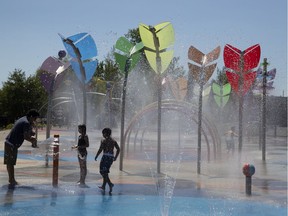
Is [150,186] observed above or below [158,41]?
below

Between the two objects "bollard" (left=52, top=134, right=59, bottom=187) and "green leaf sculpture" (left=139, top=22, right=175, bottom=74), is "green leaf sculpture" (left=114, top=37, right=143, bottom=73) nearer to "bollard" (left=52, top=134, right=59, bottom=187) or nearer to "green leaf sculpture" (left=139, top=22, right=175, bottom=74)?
"green leaf sculpture" (left=139, top=22, right=175, bottom=74)

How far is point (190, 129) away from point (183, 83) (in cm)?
2288

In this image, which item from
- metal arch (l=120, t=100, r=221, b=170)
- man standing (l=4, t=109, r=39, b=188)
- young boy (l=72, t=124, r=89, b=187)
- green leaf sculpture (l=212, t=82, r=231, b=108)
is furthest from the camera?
green leaf sculpture (l=212, t=82, r=231, b=108)

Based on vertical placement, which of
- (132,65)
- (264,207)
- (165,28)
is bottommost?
(264,207)

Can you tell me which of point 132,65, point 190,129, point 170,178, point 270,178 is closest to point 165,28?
point 132,65

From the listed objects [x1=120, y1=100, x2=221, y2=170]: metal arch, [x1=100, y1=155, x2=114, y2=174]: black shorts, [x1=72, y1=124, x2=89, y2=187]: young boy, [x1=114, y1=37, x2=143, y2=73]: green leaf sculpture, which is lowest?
[x1=100, y1=155, x2=114, y2=174]: black shorts

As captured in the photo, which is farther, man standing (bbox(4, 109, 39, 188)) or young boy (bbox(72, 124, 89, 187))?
young boy (bbox(72, 124, 89, 187))

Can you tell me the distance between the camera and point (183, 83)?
20.7 metres

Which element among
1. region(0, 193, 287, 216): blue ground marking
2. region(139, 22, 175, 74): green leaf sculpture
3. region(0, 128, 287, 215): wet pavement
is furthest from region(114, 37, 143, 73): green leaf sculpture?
region(0, 193, 287, 216): blue ground marking

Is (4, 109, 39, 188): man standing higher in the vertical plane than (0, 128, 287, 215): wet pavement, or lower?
higher

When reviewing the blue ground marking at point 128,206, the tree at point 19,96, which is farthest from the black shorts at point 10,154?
the tree at point 19,96

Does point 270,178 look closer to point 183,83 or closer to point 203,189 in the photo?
point 203,189

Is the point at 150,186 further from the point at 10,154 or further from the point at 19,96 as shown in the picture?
the point at 19,96

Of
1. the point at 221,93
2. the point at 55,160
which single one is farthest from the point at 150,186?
the point at 221,93
